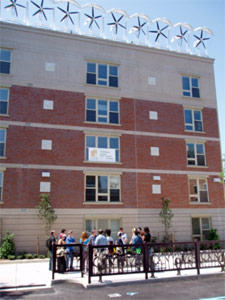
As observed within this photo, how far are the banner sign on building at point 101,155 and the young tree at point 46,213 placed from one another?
4654mm

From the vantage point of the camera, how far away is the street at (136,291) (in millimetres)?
9031

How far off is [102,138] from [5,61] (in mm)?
9168

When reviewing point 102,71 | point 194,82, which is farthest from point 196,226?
point 102,71

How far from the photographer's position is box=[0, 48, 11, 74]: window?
2223 centimetres

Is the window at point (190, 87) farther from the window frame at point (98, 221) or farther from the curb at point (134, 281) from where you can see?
the curb at point (134, 281)

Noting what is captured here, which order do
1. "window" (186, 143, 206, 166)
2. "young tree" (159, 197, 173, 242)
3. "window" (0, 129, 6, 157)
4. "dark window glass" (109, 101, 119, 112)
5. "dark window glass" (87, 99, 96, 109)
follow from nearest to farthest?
"window" (0, 129, 6, 157) < "young tree" (159, 197, 173, 242) < "dark window glass" (87, 99, 96, 109) < "dark window glass" (109, 101, 119, 112) < "window" (186, 143, 206, 166)

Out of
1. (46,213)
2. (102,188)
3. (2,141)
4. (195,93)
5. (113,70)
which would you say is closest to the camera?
(46,213)

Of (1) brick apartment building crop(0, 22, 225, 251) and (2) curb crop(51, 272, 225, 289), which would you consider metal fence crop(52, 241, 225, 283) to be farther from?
(1) brick apartment building crop(0, 22, 225, 251)

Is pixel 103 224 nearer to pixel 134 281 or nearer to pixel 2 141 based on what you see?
pixel 2 141

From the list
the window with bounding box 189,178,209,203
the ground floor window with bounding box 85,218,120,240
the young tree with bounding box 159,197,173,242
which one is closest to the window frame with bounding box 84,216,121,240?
the ground floor window with bounding box 85,218,120,240

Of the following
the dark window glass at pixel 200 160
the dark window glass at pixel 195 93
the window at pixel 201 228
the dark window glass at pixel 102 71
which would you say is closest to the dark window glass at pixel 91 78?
the dark window glass at pixel 102 71

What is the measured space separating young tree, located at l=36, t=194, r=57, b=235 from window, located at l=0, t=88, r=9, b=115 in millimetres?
6665

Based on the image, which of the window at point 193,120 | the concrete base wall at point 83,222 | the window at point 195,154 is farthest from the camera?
the window at point 193,120

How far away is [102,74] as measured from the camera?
2486 cm
